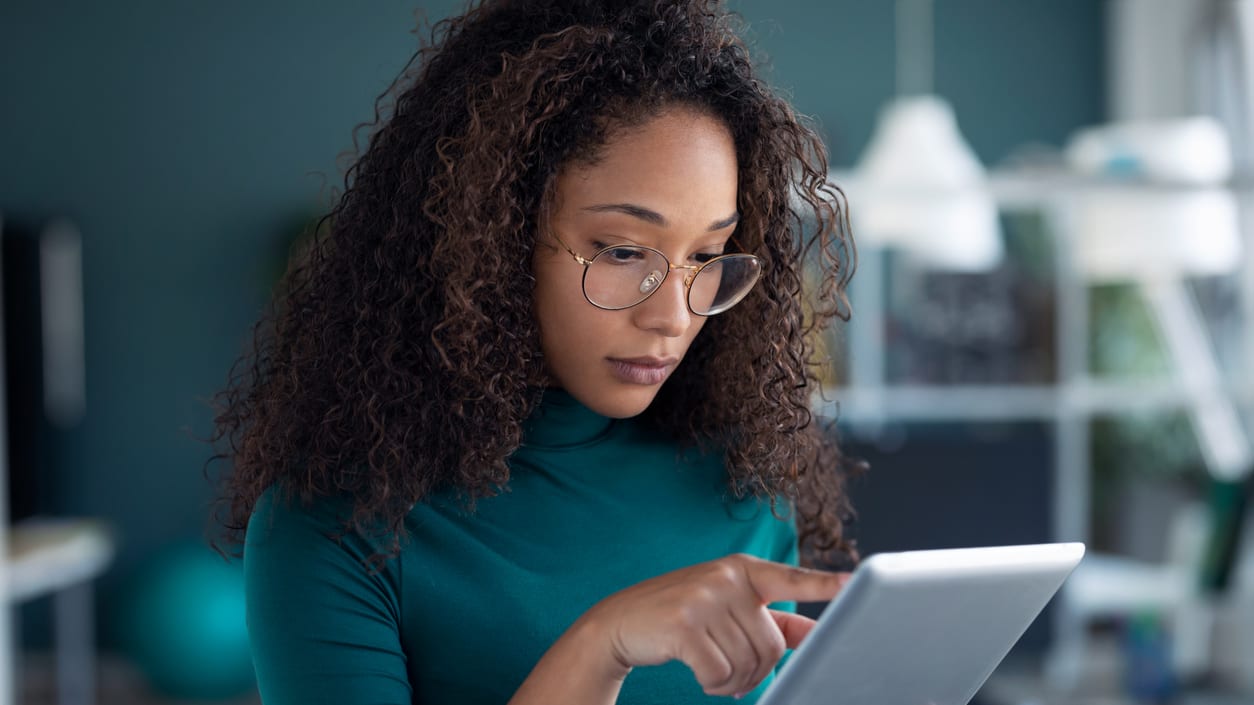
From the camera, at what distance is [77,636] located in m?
4.42

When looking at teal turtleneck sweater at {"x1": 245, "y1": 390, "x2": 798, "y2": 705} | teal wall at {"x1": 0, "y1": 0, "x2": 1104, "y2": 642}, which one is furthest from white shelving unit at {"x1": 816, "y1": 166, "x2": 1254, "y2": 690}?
teal turtleneck sweater at {"x1": 245, "y1": 390, "x2": 798, "y2": 705}

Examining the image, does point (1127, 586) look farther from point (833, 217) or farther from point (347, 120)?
point (347, 120)

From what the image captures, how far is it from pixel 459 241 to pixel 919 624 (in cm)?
46

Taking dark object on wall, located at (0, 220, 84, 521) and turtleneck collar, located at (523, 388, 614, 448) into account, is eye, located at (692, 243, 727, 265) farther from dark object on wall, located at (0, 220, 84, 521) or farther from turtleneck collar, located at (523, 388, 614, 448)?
dark object on wall, located at (0, 220, 84, 521)

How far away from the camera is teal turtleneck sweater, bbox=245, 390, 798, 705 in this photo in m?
0.89

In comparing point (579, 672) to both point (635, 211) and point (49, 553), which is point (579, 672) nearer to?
point (635, 211)

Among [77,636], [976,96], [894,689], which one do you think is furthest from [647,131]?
[976,96]

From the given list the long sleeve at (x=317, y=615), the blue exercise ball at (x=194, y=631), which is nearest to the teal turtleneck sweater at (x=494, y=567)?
the long sleeve at (x=317, y=615)

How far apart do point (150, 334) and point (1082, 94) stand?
4138 millimetres

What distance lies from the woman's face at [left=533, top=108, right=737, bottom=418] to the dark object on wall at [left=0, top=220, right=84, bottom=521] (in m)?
3.85

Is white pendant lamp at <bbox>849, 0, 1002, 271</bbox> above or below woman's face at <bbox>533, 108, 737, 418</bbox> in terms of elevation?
above

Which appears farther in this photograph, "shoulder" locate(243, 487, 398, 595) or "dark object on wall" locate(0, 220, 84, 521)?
"dark object on wall" locate(0, 220, 84, 521)

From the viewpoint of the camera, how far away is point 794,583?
70 centimetres

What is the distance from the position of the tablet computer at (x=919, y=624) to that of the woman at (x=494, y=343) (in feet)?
0.53
